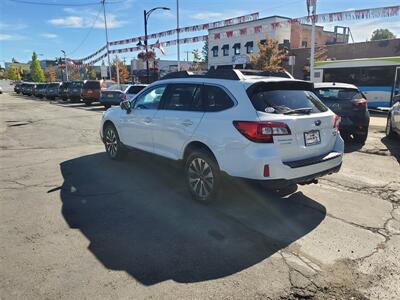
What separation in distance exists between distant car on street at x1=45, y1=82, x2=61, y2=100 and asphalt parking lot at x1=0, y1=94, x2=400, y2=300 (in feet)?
102

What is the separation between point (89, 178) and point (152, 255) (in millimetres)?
3058

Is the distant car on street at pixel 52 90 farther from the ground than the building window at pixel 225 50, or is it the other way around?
the building window at pixel 225 50

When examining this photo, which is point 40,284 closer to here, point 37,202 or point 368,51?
point 37,202

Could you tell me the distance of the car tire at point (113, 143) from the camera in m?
7.13

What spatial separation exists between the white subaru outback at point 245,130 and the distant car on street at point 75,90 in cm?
2342

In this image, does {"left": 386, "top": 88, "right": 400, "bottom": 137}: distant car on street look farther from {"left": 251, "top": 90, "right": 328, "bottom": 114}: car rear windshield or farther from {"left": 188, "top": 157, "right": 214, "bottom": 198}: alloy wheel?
{"left": 188, "top": 157, "right": 214, "bottom": 198}: alloy wheel

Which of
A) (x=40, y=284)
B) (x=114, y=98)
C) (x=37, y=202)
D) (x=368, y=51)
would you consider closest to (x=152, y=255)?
(x=40, y=284)

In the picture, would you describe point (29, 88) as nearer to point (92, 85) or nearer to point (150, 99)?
point (92, 85)

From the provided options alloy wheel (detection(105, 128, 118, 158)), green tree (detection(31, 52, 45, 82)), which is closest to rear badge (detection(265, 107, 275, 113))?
alloy wheel (detection(105, 128, 118, 158))

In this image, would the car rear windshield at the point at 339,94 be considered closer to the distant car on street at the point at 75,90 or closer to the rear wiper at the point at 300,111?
the rear wiper at the point at 300,111

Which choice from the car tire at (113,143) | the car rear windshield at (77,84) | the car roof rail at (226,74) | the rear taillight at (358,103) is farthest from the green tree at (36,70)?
the car roof rail at (226,74)

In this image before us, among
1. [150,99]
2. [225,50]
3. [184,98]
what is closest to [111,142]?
[150,99]

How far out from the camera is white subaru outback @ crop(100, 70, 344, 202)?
417cm

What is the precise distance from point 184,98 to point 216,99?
0.75 meters
